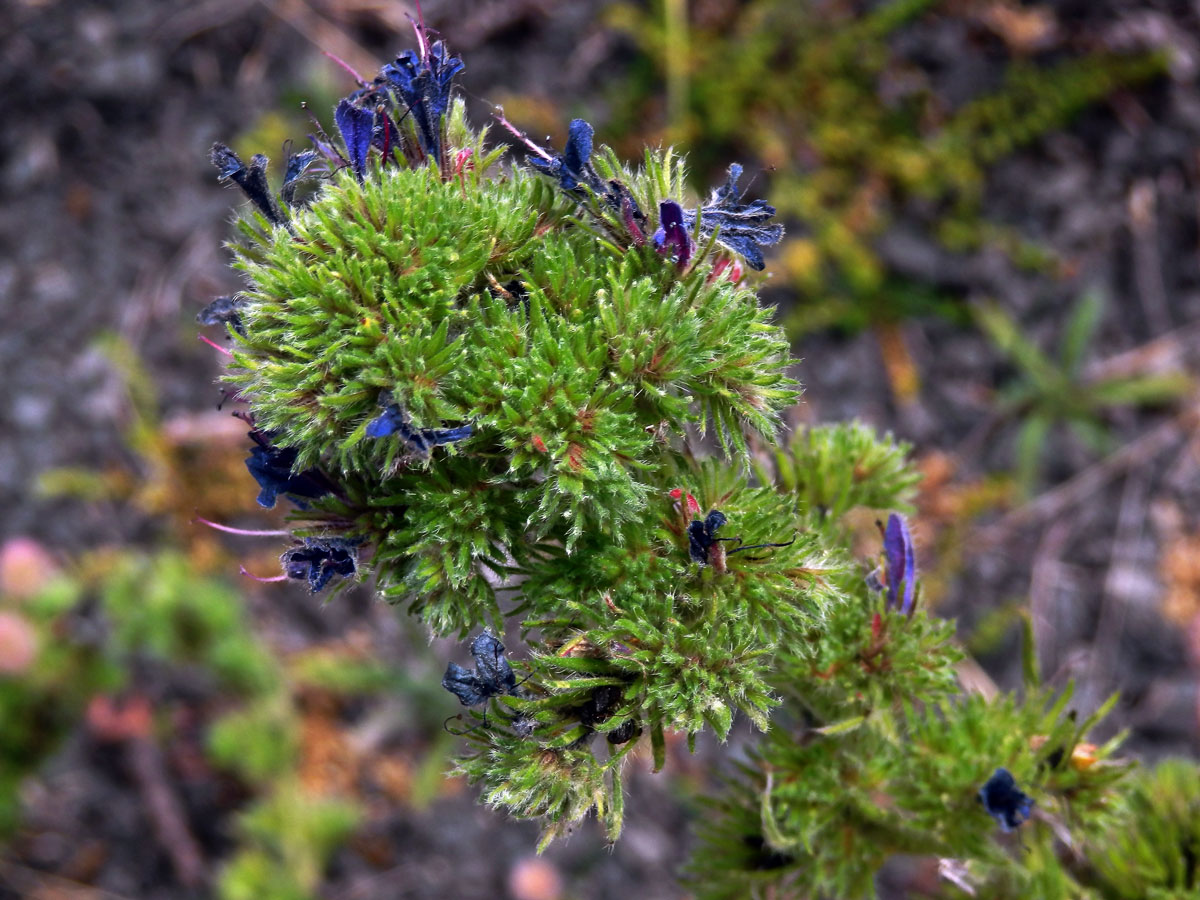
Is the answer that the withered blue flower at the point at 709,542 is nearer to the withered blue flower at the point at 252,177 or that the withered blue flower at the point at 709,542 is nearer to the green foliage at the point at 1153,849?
the withered blue flower at the point at 252,177

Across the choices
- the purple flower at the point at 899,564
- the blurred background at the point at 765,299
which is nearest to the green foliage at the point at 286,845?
the blurred background at the point at 765,299

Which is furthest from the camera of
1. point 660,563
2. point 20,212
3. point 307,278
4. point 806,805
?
point 20,212

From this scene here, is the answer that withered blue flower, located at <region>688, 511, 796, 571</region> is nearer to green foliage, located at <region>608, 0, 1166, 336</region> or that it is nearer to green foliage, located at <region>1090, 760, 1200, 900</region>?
green foliage, located at <region>1090, 760, 1200, 900</region>

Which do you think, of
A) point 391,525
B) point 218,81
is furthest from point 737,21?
point 391,525

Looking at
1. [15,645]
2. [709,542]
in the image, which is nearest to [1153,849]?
[709,542]

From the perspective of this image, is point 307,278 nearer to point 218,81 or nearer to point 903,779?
point 903,779

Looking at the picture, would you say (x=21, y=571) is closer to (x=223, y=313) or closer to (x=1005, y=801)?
(x=223, y=313)
